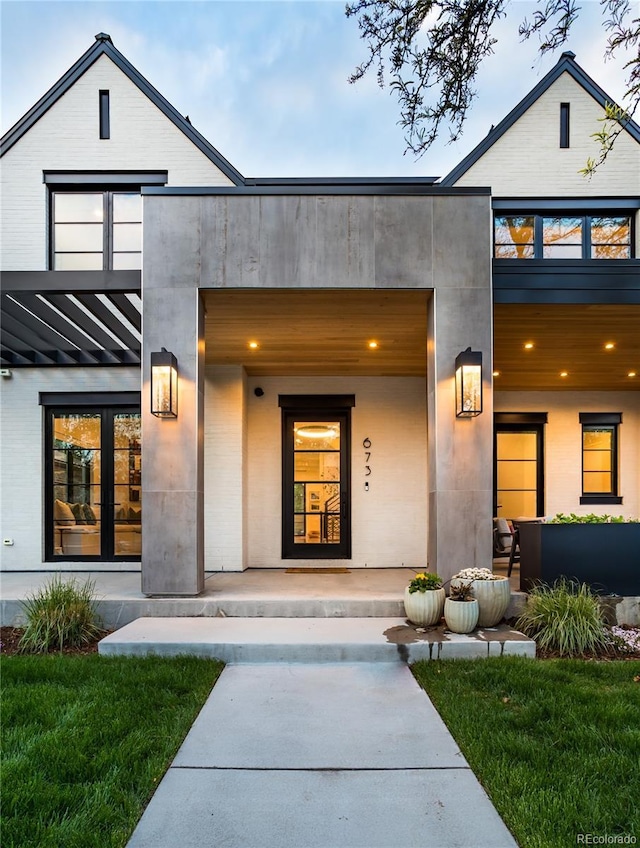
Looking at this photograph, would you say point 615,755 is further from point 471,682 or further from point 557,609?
point 557,609

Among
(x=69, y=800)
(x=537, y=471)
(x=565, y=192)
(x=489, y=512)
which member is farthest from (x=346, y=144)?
(x=69, y=800)

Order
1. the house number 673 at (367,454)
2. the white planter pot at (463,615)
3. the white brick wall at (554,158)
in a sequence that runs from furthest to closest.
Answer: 1. the house number 673 at (367,454)
2. the white brick wall at (554,158)
3. the white planter pot at (463,615)

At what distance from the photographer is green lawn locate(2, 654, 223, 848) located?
7.33 feet

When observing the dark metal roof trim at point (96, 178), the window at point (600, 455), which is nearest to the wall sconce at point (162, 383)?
the dark metal roof trim at point (96, 178)

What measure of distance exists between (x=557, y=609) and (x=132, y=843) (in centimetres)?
392

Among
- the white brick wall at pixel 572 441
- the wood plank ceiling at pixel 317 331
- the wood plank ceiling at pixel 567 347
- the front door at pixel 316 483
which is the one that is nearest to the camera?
the wood plank ceiling at pixel 317 331

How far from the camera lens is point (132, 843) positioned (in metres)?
2.16

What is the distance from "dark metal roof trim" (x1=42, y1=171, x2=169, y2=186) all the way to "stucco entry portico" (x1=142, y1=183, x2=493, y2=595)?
8.59ft

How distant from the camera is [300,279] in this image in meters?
5.26

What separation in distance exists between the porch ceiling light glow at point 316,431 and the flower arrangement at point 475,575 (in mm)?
3598

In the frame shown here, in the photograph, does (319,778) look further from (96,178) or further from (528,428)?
(96,178)

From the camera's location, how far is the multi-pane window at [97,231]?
293 inches

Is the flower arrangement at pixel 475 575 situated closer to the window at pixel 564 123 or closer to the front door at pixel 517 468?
the front door at pixel 517 468

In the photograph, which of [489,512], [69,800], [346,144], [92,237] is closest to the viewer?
[69,800]
